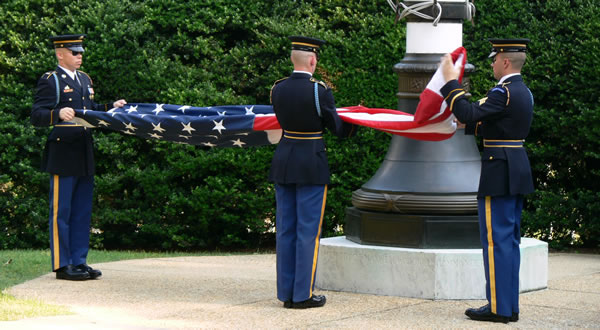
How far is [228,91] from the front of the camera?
408 inches

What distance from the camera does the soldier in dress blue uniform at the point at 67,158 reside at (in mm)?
7961

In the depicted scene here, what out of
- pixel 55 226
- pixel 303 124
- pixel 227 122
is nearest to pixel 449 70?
pixel 303 124

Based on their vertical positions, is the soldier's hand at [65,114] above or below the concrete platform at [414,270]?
above

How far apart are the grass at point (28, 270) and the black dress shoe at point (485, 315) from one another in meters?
2.66

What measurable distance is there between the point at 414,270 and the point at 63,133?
3.05 meters

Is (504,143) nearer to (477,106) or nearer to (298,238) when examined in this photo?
(477,106)

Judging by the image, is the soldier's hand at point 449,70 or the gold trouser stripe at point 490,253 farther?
the soldier's hand at point 449,70

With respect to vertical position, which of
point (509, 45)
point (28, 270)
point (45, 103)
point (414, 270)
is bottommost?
point (28, 270)

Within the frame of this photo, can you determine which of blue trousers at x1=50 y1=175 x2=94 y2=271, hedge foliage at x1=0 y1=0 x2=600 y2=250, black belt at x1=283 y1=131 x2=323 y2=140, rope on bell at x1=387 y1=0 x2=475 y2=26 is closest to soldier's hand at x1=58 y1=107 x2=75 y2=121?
blue trousers at x1=50 y1=175 x2=94 y2=271

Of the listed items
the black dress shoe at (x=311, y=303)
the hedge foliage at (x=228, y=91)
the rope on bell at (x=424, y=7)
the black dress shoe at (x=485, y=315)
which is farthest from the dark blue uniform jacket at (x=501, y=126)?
the hedge foliage at (x=228, y=91)

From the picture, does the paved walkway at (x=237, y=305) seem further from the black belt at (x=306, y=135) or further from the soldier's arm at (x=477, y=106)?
the soldier's arm at (x=477, y=106)

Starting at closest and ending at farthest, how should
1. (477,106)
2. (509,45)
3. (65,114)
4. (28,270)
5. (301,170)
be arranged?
(477,106), (509,45), (301,170), (65,114), (28,270)

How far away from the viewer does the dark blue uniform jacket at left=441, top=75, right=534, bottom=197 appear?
641cm

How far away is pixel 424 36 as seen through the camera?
7.66 m
